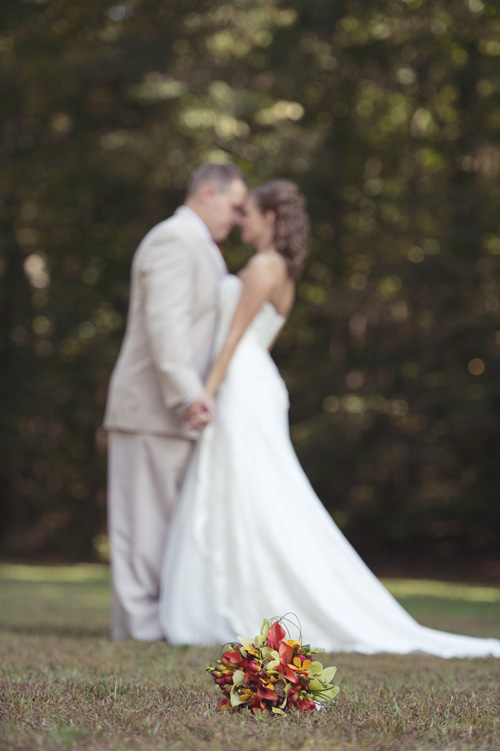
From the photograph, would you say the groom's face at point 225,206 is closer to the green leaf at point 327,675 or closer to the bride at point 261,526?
the bride at point 261,526

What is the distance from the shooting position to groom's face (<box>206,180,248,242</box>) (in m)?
5.33

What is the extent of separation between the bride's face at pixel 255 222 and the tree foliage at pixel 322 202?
8333mm

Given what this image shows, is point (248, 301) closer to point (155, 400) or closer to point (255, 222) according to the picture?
point (255, 222)

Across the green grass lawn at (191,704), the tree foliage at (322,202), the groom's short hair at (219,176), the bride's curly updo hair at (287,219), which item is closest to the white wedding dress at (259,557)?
the green grass lawn at (191,704)

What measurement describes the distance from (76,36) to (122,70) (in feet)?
4.72

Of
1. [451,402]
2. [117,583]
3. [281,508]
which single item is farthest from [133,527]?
[451,402]

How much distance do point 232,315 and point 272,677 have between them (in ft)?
9.65

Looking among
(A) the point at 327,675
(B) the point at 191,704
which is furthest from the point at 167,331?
(A) the point at 327,675

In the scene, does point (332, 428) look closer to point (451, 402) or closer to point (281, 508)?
point (451, 402)

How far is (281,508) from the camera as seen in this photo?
4891 millimetres

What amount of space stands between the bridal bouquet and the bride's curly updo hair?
2924 mm

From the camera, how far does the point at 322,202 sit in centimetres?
1538

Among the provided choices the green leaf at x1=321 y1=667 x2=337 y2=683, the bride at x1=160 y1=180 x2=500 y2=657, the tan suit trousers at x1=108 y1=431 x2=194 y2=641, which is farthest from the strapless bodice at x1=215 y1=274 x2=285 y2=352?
the green leaf at x1=321 y1=667 x2=337 y2=683

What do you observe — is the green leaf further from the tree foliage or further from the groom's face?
the tree foliage
